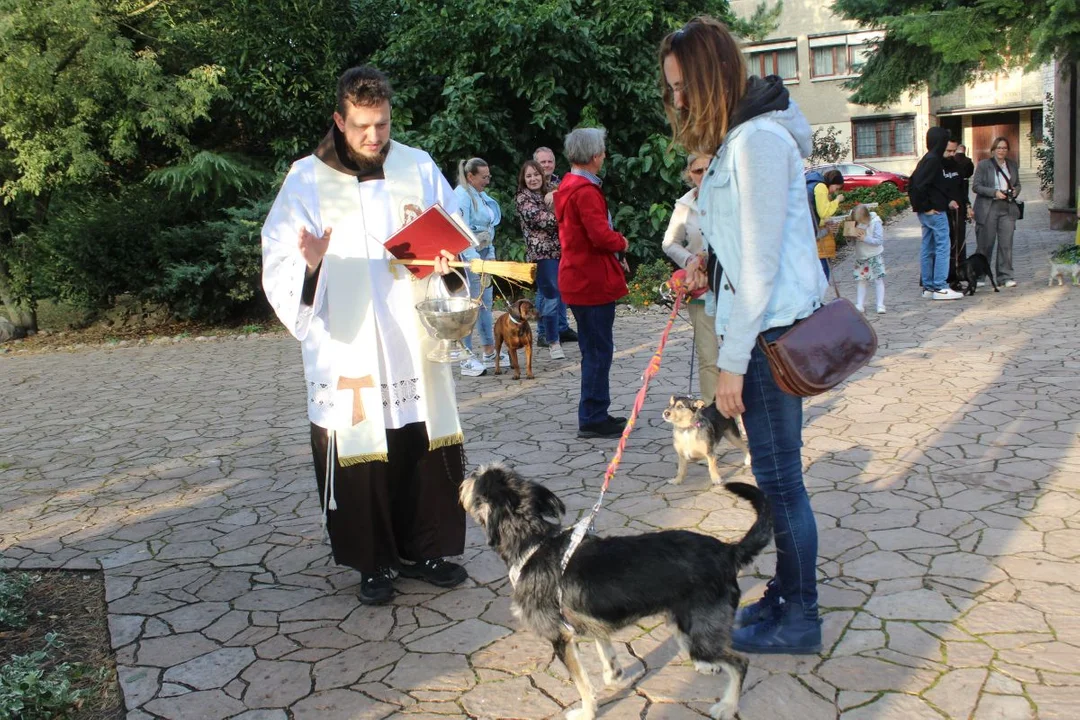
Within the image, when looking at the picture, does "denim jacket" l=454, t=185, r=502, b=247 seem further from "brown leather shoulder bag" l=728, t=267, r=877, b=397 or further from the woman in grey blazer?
the woman in grey blazer

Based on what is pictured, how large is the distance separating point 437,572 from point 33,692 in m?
1.74

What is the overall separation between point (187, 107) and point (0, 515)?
8.91 m

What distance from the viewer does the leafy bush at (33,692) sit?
315 centimetres

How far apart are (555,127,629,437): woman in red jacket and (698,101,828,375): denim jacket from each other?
3.01 meters

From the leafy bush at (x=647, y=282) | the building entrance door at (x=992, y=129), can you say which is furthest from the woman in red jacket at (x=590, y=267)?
the building entrance door at (x=992, y=129)

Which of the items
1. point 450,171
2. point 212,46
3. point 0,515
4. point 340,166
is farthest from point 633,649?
point 212,46

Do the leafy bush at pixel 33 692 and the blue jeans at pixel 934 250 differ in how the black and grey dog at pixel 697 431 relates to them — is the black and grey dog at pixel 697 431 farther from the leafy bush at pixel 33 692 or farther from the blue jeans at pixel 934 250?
the blue jeans at pixel 934 250

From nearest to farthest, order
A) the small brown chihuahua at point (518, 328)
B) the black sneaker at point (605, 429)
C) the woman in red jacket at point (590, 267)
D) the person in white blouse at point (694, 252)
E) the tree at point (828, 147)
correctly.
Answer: the person in white blouse at point (694, 252), the woman in red jacket at point (590, 267), the black sneaker at point (605, 429), the small brown chihuahua at point (518, 328), the tree at point (828, 147)

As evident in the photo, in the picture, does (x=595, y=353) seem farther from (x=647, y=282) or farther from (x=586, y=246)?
(x=647, y=282)

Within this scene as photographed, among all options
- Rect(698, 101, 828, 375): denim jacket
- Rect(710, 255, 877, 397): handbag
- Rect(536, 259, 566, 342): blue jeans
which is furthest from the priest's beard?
Rect(536, 259, 566, 342): blue jeans

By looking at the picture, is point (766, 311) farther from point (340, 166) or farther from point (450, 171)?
point (450, 171)

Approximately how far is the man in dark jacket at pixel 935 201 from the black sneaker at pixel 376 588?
29.6ft

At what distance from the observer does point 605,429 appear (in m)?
6.43

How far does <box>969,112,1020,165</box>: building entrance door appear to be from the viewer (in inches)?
1615
